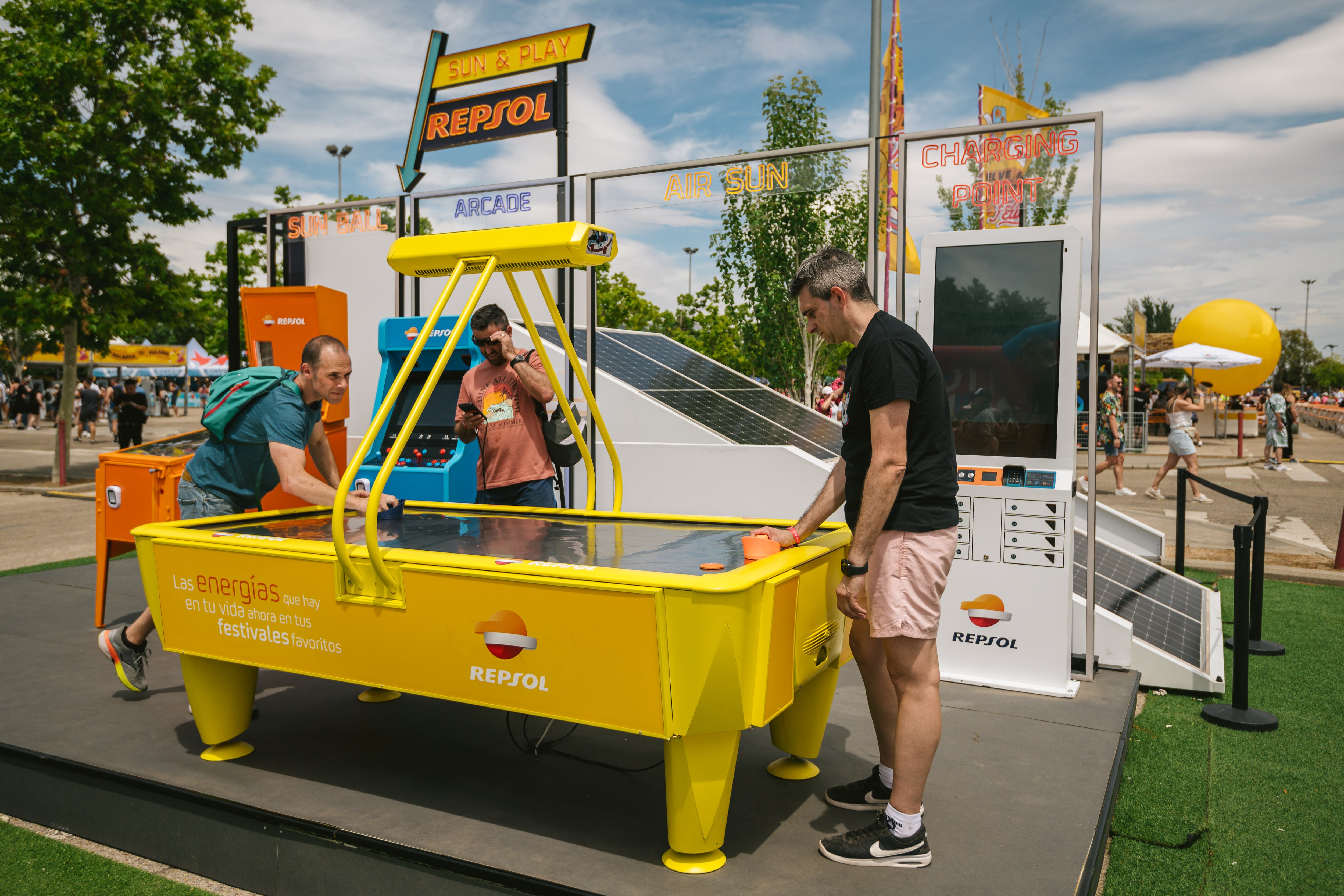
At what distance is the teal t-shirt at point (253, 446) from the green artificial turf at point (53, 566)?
12.1 feet

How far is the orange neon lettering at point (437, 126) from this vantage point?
8141 mm

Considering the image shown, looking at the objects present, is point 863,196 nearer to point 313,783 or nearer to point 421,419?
point 421,419

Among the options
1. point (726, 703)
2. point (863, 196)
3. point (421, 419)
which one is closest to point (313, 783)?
point (726, 703)

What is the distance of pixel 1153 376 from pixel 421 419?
50269 mm

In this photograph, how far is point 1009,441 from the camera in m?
4.30

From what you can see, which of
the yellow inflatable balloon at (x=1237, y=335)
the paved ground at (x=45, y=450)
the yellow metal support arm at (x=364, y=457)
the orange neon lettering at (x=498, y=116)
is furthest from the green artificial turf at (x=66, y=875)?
the yellow inflatable balloon at (x=1237, y=335)

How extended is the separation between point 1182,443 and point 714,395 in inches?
310

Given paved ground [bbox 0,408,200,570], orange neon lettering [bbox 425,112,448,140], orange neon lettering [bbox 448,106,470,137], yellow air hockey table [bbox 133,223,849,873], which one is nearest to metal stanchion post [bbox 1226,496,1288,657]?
yellow air hockey table [bbox 133,223,849,873]

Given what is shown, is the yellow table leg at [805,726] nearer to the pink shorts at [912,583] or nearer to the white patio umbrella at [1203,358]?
the pink shorts at [912,583]

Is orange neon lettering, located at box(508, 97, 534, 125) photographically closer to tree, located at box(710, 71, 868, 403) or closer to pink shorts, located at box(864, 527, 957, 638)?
tree, located at box(710, 71, 868, 403)

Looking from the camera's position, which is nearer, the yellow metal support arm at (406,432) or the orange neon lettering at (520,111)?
the yellow metal support arm at (406,432)

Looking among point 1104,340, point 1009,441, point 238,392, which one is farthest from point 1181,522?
point 1104,340

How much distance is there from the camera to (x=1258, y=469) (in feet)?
54.5

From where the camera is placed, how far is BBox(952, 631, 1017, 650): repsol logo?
14.0ft
